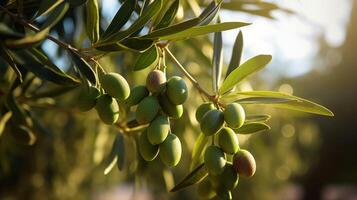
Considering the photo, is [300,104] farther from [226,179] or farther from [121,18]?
[121,18]

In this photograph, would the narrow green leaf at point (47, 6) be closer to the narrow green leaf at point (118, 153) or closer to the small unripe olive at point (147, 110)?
the small unripe olive at point (147, 110)

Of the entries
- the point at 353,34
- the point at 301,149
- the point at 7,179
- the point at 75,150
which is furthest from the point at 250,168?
the point at 353,34

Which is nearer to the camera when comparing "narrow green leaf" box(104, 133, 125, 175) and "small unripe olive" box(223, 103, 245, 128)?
"small unripe olive" box(223, 103, 245, 128)

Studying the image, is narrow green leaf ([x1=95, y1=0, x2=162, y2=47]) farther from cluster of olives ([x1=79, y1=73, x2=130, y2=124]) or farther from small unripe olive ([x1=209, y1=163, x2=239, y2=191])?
small unripe olive ([x1=209, y1=163, x2=239, y2=191])

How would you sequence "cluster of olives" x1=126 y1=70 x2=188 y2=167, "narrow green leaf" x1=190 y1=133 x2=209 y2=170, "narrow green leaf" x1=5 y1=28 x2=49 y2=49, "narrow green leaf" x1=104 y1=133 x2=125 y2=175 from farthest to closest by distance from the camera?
"narrow green leaf" x1=104 y1=133 x2=125 y2=175, "narrow green leaf" x1=190 y1=133 x2=209 y2=170, "cluster of olives" x1=126 y1=70 x2=188 y2=167, "narrow green leaf" x1=5 y1=28 x2=49 y2=49

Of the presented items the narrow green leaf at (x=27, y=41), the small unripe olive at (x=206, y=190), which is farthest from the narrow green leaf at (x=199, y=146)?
the narrow green leaf at (x=27, y=41)

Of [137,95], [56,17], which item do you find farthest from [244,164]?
[56,17]

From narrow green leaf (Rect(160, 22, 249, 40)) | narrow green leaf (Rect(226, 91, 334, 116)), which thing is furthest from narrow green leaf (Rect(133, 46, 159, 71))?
narrow green leaf (Rect(226, 91, 334, 116))
